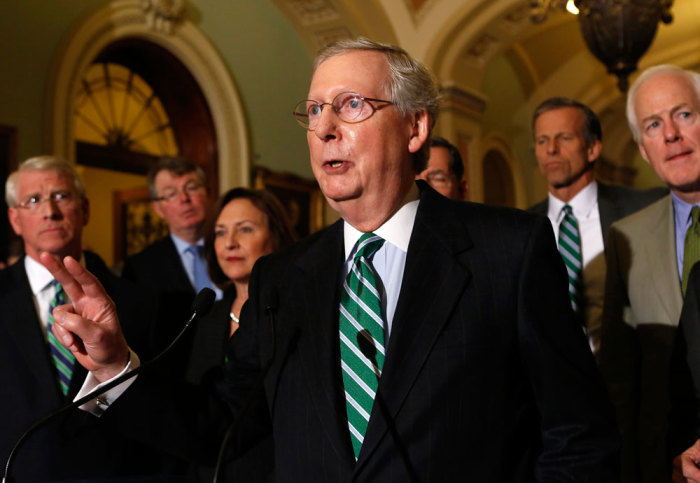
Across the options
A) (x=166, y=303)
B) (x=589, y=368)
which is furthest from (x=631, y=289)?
(x=166, y=303)

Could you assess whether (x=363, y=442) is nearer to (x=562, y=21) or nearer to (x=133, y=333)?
(x=133, y=333)

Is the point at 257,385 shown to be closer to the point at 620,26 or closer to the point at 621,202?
the point at 621,202

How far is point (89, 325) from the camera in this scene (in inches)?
63.1

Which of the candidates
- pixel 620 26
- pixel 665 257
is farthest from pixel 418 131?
pixel 620 26

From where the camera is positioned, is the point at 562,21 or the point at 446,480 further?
the point at 562,21

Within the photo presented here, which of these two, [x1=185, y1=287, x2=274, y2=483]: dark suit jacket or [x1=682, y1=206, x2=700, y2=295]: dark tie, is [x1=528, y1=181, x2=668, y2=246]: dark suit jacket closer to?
[x1=682, y1=206, x2=700, y2=295]: dark tie

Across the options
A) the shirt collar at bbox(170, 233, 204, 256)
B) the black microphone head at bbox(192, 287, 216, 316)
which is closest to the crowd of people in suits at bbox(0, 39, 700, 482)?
the black microphone head at bbox(192, 287, 216, 316)

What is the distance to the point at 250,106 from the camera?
7.41 metres

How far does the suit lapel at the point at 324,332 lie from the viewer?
61.1 inches

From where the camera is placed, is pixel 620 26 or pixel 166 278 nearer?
pixel 166 278

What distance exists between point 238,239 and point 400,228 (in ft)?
5.17

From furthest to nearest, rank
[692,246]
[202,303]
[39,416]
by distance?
1. [39,416]
2. [692,246]
3. [202,303]

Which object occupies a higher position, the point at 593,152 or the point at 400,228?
the point at 593,152

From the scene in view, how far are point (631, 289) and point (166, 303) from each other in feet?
6.22
